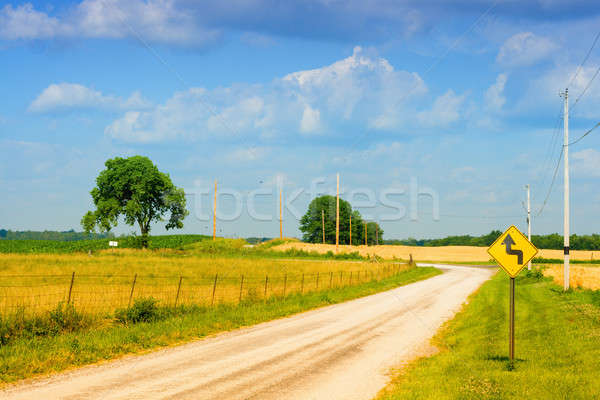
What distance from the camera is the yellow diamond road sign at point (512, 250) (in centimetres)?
1130

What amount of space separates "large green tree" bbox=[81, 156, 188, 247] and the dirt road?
233 feet

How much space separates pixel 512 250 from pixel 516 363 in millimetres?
2739

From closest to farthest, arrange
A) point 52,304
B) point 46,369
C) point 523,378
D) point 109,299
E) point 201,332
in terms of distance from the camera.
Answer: point 523,378 < point 46,369 < point 201,332 < point 52,304 < point 109,299

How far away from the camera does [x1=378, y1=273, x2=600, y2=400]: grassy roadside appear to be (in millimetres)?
9484

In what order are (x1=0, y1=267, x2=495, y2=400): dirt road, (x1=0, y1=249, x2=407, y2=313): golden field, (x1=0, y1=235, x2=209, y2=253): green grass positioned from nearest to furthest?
1. (x1=0, y1=267, x2=495, y2=400): dirt road
2. (x1=0, y1=249, x2=407, y2=313): golden field
3. (x1=0, y1=235, x2=209, y2=253): green grass

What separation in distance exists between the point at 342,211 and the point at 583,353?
14068cm

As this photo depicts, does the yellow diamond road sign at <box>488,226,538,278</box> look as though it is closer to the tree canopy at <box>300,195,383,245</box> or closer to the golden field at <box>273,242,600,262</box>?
the golden field at <box>273,242,600,262</box>

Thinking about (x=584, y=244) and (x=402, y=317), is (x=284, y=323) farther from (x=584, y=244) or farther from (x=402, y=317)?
(x=584, y=244)

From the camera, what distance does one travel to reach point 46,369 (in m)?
11.1

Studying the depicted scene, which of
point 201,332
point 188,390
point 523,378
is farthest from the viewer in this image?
point 201,332

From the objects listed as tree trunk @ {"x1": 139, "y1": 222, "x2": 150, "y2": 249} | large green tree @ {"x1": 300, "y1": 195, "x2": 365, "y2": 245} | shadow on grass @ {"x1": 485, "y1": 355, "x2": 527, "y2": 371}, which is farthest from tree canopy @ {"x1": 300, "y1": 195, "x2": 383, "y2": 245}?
shadow on grass @ {"x1": 485, "y1": 355, "x2": 527, "y2": 371}

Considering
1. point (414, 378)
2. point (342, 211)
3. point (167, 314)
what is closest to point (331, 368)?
point (414, 378)

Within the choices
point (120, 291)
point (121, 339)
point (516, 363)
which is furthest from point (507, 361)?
point (120, 291)

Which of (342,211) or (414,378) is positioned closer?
(414,378)
